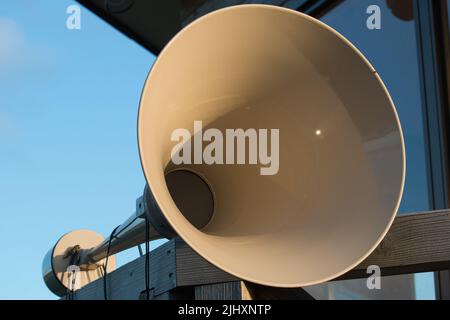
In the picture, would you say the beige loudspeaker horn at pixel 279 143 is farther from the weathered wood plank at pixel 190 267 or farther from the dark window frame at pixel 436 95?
the dark window frame at pixel 436 95

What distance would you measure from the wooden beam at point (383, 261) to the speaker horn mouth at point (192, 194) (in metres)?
0.10

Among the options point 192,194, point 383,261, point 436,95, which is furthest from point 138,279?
point 436,95

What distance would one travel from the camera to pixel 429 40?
2020 millimetres

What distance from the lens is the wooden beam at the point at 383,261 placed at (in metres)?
1.01

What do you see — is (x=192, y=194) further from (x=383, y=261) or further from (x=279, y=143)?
(x=383, y=261)

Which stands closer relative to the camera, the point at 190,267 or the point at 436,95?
the point at 190,267

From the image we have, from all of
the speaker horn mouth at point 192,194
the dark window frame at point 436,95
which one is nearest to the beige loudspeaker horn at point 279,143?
the speaker horn mouth at point 192,194

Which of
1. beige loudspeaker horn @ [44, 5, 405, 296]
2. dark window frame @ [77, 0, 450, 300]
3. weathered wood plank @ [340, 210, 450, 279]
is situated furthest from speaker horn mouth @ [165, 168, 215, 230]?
dark window frame @ [77, 0, 450, 300]

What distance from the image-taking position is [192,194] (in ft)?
3.99

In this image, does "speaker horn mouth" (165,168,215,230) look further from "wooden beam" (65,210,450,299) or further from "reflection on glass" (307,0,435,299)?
"reflection on glass" (307,0,435,299)

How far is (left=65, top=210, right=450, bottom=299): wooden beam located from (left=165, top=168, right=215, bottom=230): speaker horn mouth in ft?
0.33

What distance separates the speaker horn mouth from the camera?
1.22m

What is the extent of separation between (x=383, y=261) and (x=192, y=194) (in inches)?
14.0
